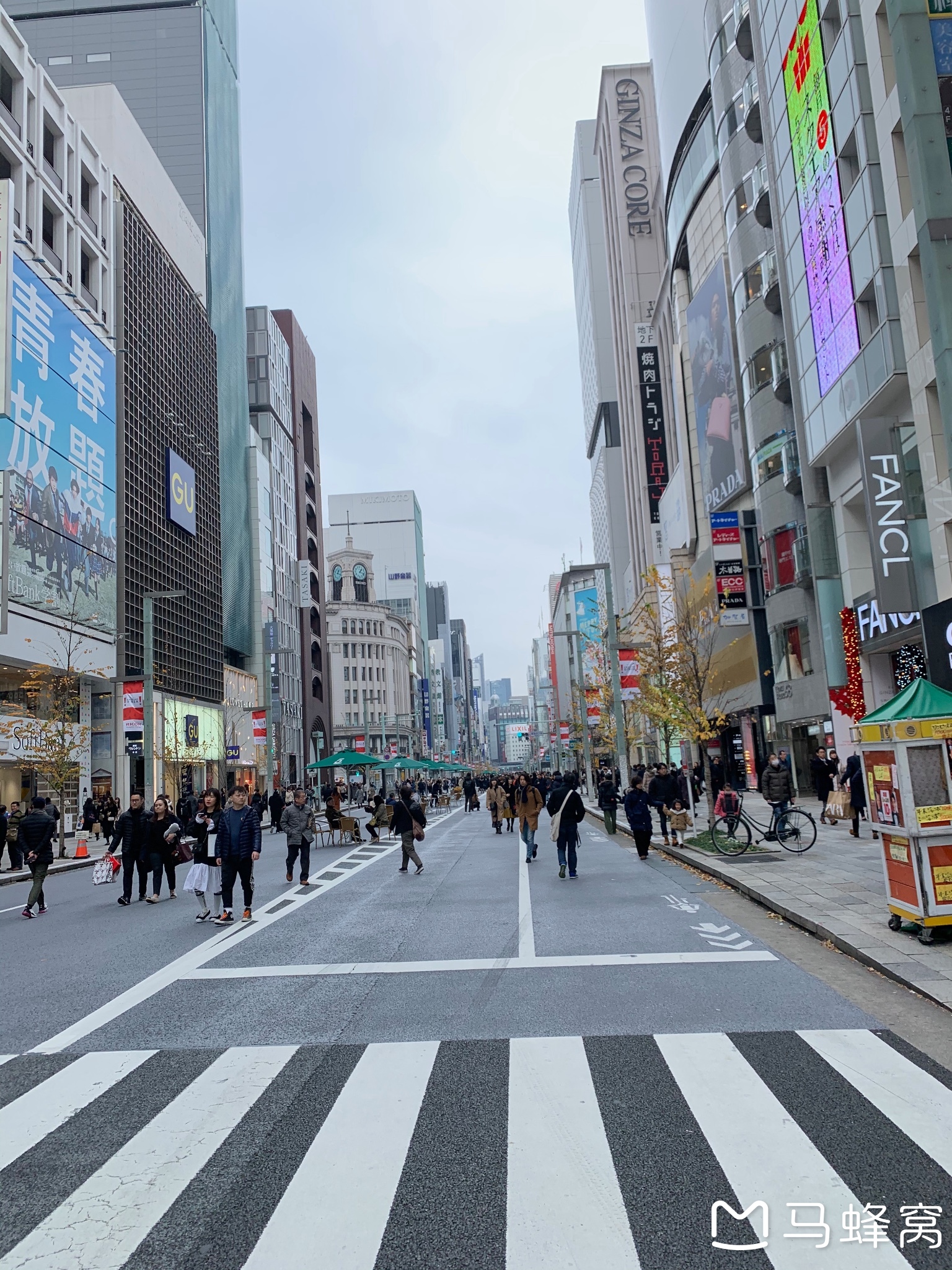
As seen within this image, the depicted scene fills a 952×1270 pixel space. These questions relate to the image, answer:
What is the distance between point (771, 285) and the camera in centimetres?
4031

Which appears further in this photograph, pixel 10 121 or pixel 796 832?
pixel 10 121

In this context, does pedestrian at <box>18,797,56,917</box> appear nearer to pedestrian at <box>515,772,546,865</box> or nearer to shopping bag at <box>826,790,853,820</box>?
pedestrian at <box>515,772,546,865</box>

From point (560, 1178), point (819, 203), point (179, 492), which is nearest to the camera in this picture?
point (560, 1178)

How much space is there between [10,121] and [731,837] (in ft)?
136

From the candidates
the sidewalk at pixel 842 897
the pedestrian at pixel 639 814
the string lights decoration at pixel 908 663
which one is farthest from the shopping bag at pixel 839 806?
the string lights decoration at pixel 908 663

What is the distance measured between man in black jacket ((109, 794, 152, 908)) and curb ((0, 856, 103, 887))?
195 inches

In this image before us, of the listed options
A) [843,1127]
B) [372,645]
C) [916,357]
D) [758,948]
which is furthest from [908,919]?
[372,645]

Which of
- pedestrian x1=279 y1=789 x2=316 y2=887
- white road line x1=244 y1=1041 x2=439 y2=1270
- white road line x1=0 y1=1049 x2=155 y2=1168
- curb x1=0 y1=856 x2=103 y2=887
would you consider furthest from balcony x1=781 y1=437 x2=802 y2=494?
white road line x1=0 y1=1049 x2=155 y2=1168

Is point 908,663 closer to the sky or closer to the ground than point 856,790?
closer to the sky

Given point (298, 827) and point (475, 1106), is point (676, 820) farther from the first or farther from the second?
point (475, 1106)

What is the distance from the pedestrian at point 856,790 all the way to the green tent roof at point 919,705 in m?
10.1

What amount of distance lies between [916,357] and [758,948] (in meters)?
17.9

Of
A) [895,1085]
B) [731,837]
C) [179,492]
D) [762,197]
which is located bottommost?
[895,1085]

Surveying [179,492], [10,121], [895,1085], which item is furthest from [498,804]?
[10,121]
